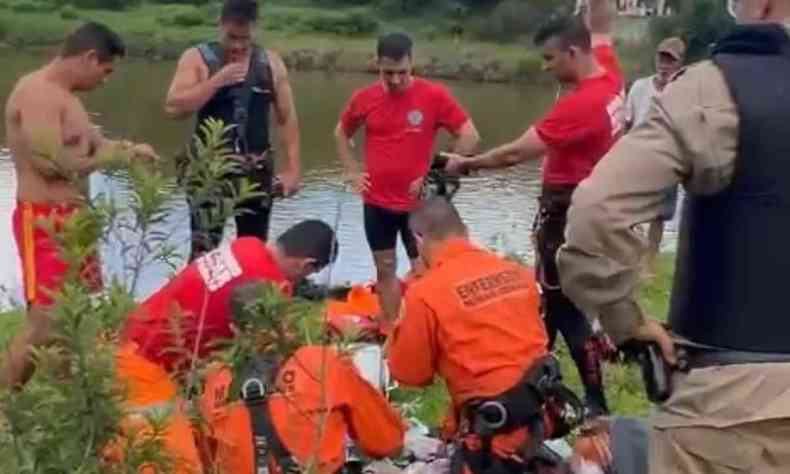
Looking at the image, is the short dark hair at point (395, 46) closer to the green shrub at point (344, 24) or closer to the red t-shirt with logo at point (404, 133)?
the red t-shirt with logo at point (404, 133)

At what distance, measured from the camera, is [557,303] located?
21.3 ft

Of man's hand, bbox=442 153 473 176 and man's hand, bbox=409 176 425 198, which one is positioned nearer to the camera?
man's hand, bbox=442 153 473 176

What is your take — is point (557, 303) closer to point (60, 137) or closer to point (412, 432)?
point (412, 432)

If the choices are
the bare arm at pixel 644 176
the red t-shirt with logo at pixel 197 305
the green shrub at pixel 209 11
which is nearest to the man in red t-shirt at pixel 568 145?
the red t-shirt with logo at pixel 197 305

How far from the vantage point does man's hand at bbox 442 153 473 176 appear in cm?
670

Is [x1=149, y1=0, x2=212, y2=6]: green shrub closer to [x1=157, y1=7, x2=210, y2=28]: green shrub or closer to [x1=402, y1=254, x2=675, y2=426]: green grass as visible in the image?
[x1=157, y1=7, x2=210, y2=28]: green shrub

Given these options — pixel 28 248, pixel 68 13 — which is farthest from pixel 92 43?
pixel 68 13

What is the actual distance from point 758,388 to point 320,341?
963mm

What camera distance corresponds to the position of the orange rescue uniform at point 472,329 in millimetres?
4910

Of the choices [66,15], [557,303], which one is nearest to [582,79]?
[557,303]

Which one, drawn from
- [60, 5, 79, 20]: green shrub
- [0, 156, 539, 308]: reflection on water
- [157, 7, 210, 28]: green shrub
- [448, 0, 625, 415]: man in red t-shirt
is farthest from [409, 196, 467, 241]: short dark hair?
[60, 5, 79, 20]: green shrub

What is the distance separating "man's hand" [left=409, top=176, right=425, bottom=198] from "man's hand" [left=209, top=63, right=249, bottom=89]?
1.04 m

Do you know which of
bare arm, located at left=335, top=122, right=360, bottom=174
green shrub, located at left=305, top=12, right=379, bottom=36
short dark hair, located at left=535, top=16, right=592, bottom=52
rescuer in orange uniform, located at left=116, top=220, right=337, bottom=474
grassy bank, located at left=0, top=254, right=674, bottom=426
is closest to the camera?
rescuer in orange uniform, located at left=116, top=220, right=337, bottom=474

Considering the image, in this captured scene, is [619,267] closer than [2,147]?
Yes
